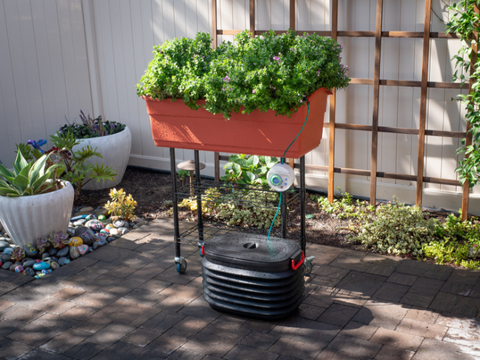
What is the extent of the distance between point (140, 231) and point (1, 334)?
1.62 meters

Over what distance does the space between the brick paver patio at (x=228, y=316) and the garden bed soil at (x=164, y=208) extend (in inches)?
13.9

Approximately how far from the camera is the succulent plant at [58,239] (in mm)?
3932

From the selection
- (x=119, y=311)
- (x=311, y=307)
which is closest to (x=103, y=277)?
(x=119, y=311)

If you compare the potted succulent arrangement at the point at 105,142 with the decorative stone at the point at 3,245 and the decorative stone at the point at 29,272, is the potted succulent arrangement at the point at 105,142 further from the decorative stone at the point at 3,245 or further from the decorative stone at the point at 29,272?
the decorative stone at the point at 29,272

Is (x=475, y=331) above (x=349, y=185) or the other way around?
the other way around

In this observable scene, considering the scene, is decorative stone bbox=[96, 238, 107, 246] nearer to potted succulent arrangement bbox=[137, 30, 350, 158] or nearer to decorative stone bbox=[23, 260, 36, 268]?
decorative stone bbox=[23, 260, 36, 268]

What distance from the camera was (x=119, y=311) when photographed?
10.3ft

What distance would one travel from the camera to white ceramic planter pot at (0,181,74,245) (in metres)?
3.80

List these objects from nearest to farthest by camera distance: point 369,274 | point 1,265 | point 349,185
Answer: point 369,274, point 1,265, point 349,185

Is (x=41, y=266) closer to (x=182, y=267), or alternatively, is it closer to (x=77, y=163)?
(x=182, y=267)

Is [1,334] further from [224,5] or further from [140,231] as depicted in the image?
[224,5]

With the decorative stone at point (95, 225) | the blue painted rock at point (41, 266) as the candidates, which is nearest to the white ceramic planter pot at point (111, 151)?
the decorative stone at point (95, 225)

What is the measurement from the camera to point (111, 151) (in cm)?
535

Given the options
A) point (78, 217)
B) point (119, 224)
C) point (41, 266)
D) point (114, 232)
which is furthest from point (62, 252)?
point (78, 217)
